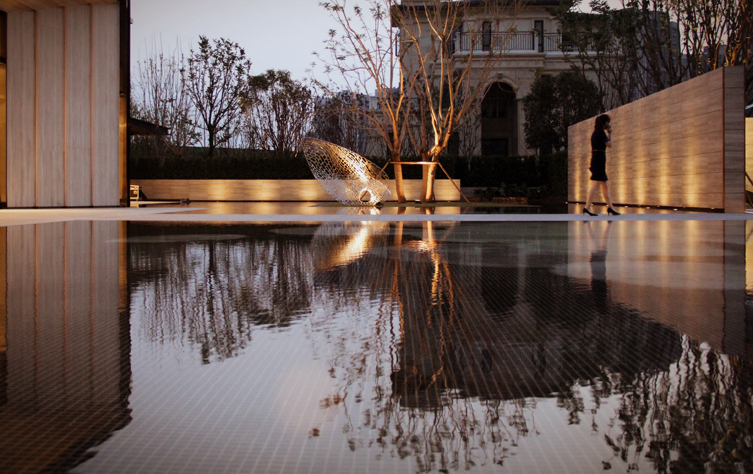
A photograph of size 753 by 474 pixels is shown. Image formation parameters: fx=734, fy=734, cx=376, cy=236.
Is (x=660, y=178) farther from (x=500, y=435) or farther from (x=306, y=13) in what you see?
(x=306, y=13)

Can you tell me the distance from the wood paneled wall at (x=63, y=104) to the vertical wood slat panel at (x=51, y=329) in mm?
11215

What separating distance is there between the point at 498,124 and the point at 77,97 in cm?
2533

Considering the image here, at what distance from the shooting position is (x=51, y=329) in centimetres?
296

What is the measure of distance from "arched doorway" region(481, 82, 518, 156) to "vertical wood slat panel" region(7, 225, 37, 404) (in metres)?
33.3

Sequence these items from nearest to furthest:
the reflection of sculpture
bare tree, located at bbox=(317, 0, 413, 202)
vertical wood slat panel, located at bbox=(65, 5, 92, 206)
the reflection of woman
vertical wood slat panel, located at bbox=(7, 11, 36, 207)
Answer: the reflection of woman, vertical wood slat panel, located at bbox=(7, 11, 36, 207), vertical wood slat panel, located at bbox=(65, 5, 92, 206), the reflection of sculpture, bare tree, located at bbox=(317, 0, 413, 202)

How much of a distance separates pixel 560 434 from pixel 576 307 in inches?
72.8

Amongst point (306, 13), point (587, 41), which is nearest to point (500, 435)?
point (587, 41)

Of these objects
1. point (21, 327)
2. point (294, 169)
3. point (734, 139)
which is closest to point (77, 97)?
point (294, 169)

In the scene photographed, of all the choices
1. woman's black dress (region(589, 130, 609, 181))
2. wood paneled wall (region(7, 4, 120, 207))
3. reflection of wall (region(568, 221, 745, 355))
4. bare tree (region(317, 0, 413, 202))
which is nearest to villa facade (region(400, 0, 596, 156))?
bare tree (region(317, 0, 413, 202))

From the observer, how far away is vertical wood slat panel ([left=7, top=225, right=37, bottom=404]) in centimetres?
211

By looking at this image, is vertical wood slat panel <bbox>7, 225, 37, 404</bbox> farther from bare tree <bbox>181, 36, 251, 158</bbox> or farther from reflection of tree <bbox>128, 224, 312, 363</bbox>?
bare tree <bbox>181, 36, 251, 158</bbox>

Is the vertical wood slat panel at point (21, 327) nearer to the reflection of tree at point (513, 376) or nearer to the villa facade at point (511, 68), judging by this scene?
the reflection of tree at point (513, 376)

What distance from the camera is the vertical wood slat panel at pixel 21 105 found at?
16.0 metres

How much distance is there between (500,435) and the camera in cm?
171
